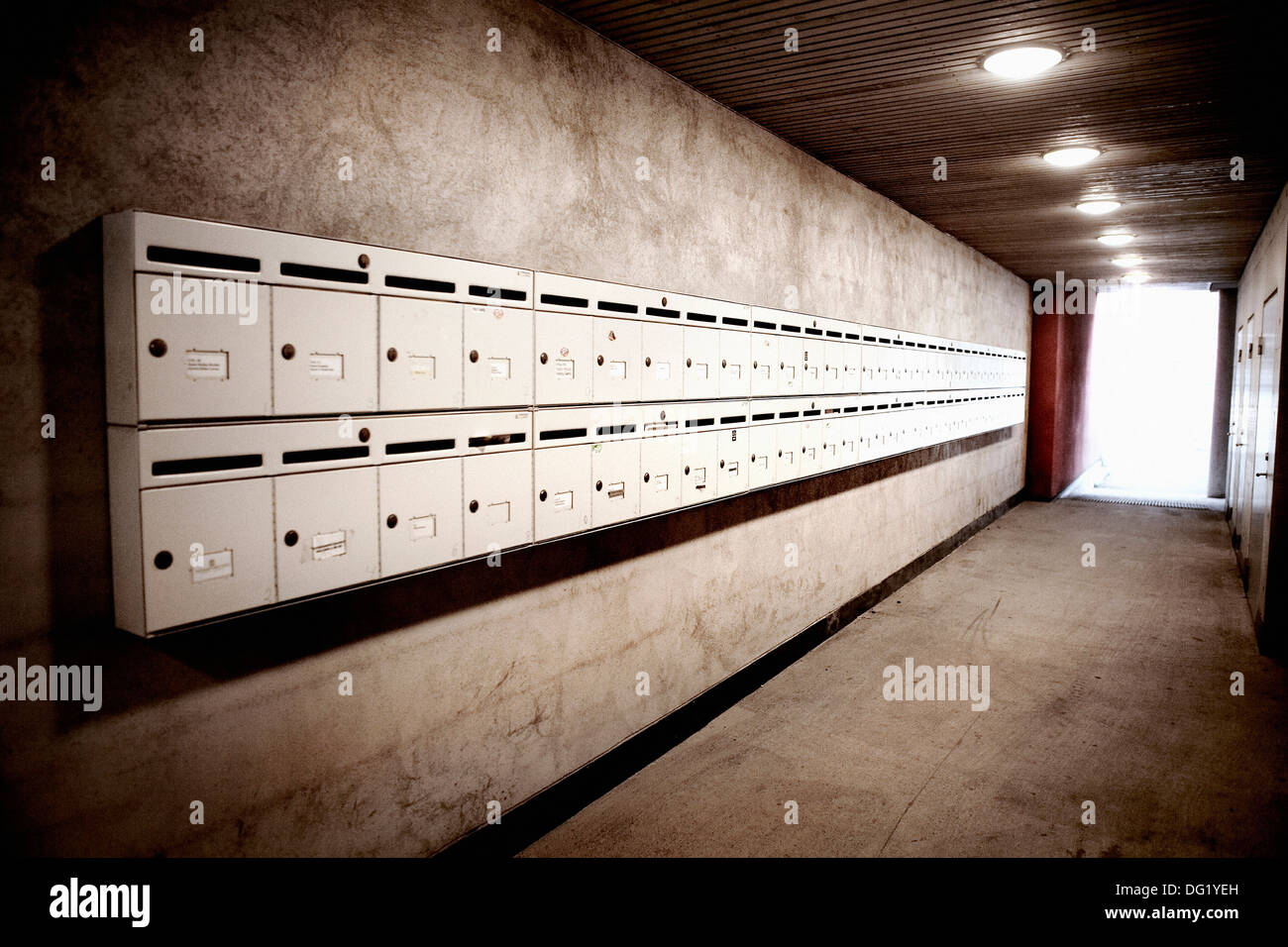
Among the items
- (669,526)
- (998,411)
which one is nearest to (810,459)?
(669,526)

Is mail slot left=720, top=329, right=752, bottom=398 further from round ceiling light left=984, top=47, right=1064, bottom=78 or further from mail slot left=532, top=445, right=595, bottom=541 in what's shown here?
round ceiling light left=984, top=47, right=1064, bottom=78

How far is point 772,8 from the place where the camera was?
2.81 metres

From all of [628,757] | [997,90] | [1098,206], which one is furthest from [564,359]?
[1098,206]

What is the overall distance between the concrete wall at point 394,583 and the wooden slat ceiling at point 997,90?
317 millimetres

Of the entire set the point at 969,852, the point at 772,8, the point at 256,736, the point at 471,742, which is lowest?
the point at 969,852

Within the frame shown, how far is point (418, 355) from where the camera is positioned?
219 cm

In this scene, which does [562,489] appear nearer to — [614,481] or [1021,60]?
[614,481]

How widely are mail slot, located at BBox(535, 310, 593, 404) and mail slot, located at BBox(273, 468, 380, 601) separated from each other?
0.72 meters

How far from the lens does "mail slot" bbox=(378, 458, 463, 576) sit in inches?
84.6

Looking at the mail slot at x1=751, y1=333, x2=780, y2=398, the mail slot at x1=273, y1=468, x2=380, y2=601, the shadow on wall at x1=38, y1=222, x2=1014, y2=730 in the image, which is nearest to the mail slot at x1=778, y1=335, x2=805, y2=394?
the mail slot at x1=751, y1=333, x2=780, y2=398

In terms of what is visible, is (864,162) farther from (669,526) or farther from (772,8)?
(669,526)

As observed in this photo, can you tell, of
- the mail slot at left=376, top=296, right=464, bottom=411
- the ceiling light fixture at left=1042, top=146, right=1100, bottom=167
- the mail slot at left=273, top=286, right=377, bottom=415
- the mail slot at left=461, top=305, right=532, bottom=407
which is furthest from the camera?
the ceiling light fixture at left=1042, top=146, right=1100, bottom=167

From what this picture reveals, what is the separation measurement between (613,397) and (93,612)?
168cm

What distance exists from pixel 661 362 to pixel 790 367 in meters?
1.12
